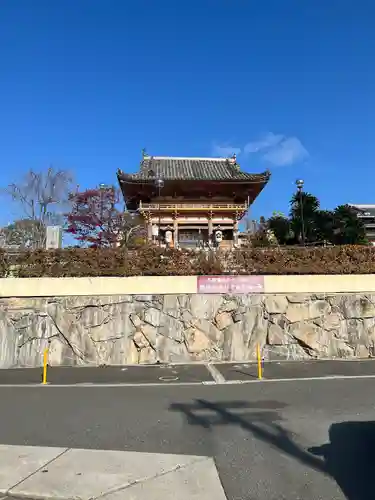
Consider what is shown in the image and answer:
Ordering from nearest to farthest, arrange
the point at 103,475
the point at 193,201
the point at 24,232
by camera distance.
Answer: the point at 103,475 < the point at 24,232 < the point at 193,201

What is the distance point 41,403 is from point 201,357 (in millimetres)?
6467

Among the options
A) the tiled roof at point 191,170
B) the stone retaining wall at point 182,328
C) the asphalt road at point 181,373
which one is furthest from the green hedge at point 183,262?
the tiled roof at point 191,170

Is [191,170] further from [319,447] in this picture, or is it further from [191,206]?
[319,447]

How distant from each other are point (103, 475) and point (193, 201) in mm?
29774

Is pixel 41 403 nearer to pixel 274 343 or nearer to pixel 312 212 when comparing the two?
pixel 274 343

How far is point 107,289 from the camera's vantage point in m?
13.5

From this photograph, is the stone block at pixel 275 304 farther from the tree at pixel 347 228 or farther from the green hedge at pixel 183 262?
the tree at pixel 347 228

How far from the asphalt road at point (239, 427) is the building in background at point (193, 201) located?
75.7 feet

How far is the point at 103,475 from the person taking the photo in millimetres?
4262

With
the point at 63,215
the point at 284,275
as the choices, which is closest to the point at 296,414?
the point at 284,275

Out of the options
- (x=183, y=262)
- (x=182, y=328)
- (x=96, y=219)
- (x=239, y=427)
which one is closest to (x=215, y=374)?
(x=182, y=328)

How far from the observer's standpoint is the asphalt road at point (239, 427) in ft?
14.0

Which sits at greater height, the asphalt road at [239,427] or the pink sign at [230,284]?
the pink sign at [230,284]

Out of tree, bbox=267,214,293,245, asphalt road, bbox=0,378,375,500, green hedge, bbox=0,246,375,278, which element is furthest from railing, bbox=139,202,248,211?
asphalt road, bbox=0,378,375,500
